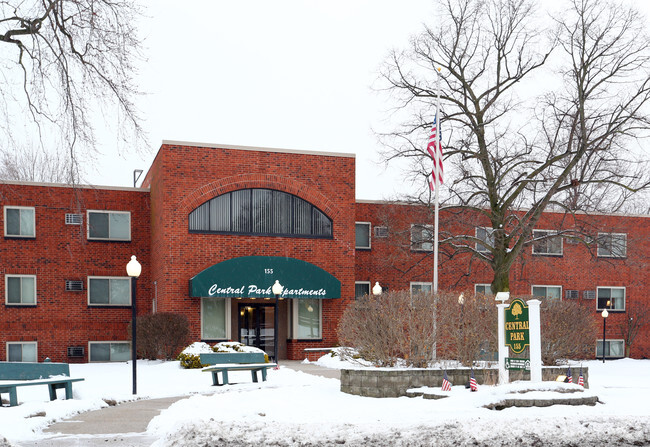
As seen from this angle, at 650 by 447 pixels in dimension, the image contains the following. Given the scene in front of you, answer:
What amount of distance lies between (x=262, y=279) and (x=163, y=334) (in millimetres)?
4071

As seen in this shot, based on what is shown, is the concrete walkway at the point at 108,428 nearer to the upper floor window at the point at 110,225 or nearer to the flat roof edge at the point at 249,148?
the flat roof edge at the point at 249,148

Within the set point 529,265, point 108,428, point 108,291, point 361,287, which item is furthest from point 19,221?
point 529,265

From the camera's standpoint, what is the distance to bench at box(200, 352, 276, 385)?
676 inches

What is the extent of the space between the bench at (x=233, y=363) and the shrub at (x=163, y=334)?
5.19 m

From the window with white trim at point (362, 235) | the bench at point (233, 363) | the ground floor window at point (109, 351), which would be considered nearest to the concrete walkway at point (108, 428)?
the bench at point (233, 363)

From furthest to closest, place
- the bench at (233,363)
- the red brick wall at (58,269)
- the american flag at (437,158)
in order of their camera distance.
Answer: the red brick wall at (58,269), the american flag at (437,158), the bench at (233,363)

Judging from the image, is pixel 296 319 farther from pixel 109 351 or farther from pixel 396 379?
pixel 396 379

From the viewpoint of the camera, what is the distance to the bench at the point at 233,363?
56.3 ft

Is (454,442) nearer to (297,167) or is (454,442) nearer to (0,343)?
(297,167)

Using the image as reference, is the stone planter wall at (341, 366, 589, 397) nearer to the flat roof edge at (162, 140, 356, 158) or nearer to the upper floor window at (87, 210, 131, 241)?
the flat roof edge at (162, 140, 356, 158)

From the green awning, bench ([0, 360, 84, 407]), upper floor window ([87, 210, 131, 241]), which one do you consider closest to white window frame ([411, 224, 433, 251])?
the green awning

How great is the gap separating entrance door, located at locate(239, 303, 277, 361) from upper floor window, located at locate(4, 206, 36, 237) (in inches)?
326

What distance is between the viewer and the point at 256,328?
27297 millimetres

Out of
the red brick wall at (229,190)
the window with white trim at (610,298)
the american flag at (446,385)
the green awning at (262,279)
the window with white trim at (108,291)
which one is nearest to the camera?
the american flag at (446,385)
